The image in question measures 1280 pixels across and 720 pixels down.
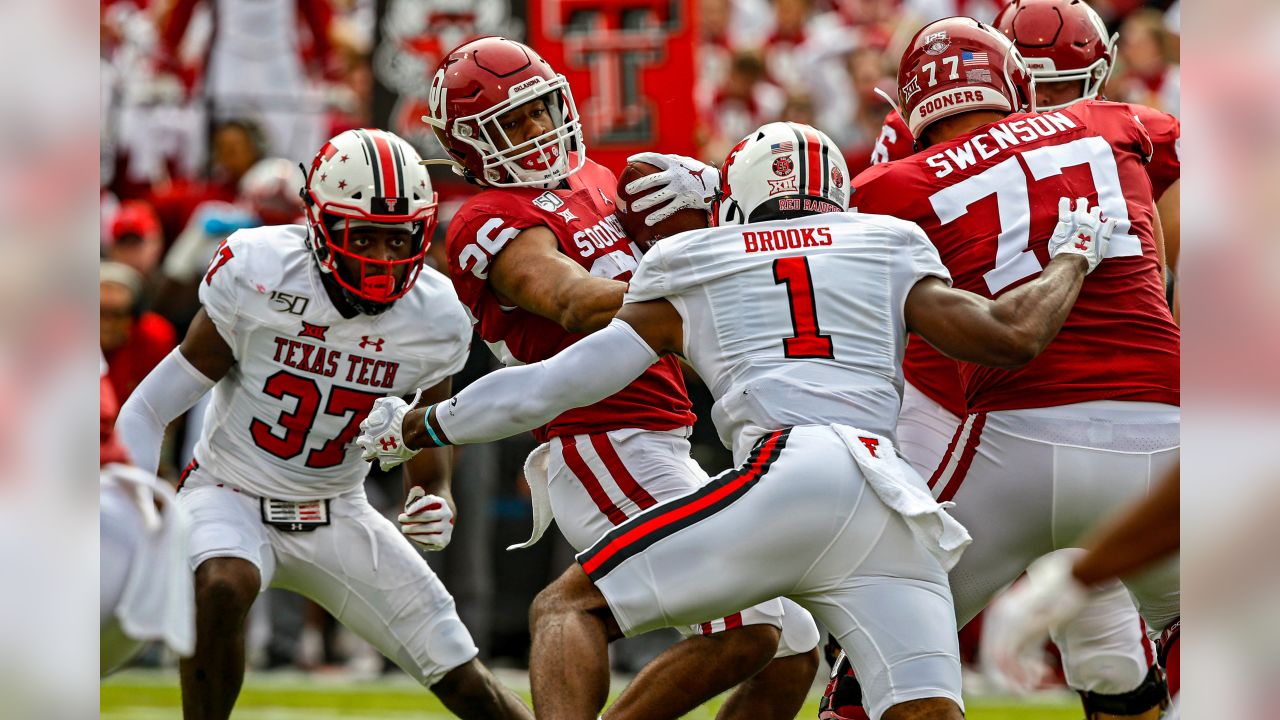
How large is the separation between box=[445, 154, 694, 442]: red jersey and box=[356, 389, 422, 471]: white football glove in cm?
52

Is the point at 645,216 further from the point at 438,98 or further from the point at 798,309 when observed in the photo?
the point at 798,309

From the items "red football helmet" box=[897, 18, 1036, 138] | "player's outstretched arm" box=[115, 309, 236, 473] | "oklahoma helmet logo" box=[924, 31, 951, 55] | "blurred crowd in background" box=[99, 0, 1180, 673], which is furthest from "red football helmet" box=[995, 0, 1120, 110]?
"blurred crowd in background" box=[99, 0, 1180, 673]

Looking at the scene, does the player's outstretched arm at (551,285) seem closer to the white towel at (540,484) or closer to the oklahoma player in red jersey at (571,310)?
the oklahoma player in red jersey at (571,310)

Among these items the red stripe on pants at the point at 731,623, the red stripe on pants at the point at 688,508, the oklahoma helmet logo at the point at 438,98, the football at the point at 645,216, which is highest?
the oklahoma helmet logo at the point at 438,98

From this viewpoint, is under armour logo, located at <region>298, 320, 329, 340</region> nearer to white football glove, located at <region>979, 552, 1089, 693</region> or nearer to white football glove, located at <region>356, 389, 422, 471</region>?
Answer: white football glove, located at <region>356, 389, 422, 471</region>

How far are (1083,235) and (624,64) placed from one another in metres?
4.69

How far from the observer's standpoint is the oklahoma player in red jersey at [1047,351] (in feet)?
12.3

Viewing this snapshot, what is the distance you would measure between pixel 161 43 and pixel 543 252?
819 centimetres

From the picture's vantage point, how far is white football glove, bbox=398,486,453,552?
4238mm

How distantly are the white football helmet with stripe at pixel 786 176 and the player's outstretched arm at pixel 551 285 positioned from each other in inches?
16.0

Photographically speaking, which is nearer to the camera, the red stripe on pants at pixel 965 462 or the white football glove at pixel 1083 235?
the white football glove at pixel 1083 235

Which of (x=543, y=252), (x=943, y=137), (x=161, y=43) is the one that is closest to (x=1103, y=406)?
(x=943, y=137)

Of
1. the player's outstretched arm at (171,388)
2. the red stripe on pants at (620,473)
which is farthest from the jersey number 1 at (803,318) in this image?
the player's outstretched arm at (171,388)
